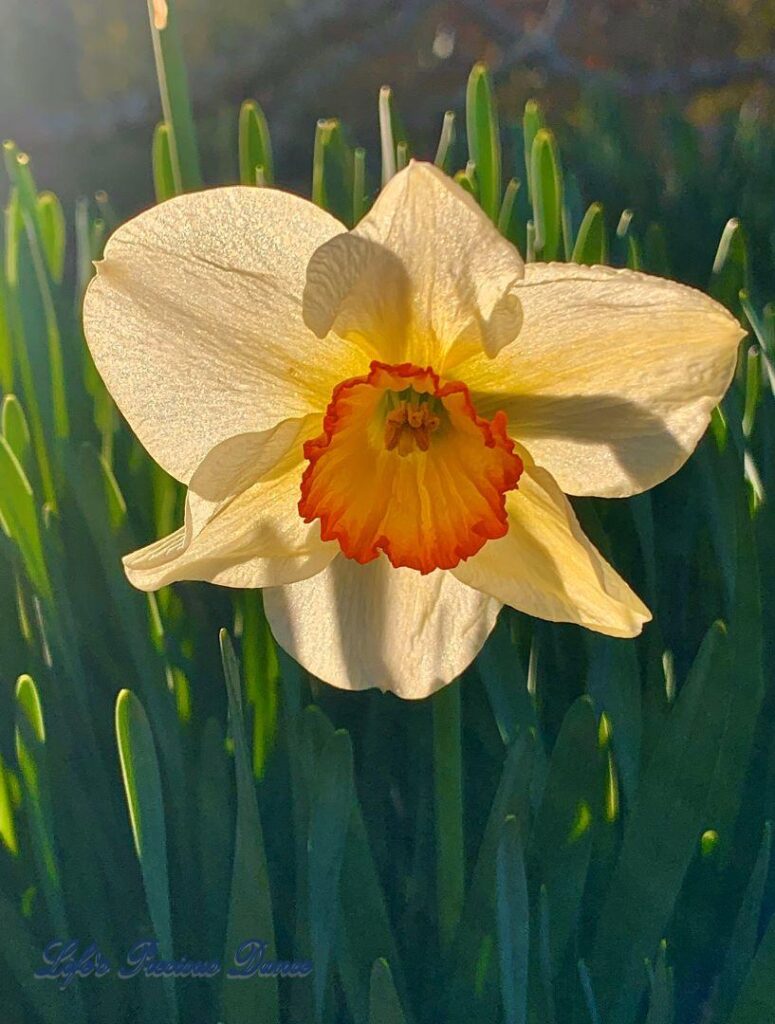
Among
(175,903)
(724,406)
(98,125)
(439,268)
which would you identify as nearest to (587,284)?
(439,268)

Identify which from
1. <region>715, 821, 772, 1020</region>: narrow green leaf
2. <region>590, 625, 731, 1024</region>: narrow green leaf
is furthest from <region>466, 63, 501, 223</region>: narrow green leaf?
<region>715, 821, 772, 1020</region>: narrow green leaf

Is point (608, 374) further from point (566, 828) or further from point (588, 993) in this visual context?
point (588, 993)

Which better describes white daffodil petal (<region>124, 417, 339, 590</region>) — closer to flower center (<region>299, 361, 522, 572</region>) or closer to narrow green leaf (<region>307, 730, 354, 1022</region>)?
flower center (<region>299, 361, 522, 572</region>)

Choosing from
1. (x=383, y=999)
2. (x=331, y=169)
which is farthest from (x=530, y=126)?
(x=383, y=999)

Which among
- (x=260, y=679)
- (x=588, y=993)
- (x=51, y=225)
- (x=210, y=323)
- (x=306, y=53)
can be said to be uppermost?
(x=306, y=53)

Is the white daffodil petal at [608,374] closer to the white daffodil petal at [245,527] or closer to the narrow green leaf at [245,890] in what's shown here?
the white daffodil petal at [245,527]

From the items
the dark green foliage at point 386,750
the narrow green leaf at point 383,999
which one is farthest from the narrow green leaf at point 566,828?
the narrow green leaf at point 383,999
